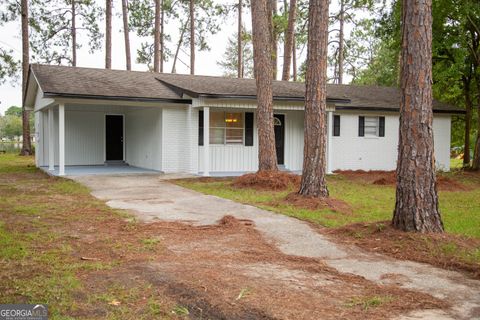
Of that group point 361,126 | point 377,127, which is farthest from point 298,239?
point 377,127

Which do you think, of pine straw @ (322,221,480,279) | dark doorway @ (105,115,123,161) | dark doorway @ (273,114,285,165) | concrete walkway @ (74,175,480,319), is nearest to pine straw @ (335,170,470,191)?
dark doorway @ (273,114,285,165)

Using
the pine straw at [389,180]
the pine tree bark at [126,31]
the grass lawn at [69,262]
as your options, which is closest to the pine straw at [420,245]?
the grass lawn at [69,262]

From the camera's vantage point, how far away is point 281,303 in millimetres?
3748

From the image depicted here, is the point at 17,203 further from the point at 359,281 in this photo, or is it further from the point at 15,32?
the point at 15,32

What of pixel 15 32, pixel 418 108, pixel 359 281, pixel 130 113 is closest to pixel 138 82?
pixel 130 113

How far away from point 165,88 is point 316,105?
8260mm

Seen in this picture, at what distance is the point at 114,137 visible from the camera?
63.1 ft

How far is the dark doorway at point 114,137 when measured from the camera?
751 inches

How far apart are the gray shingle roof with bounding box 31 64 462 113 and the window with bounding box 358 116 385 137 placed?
0.60 m

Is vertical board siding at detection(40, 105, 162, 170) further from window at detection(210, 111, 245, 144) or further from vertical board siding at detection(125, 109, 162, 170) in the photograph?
window at detection(210, 111, 245, 144)

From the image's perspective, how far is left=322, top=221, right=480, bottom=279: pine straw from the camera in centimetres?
502

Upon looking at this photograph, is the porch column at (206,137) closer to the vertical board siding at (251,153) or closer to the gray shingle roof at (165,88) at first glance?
the gray shingle roof at (165,88)

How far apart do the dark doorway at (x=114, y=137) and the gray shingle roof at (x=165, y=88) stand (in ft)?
6.51

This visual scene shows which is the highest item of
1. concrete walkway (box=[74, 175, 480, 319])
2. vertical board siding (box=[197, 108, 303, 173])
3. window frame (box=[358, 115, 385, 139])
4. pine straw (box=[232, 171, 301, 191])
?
window frame (box=[358, 115, 385, 139])
